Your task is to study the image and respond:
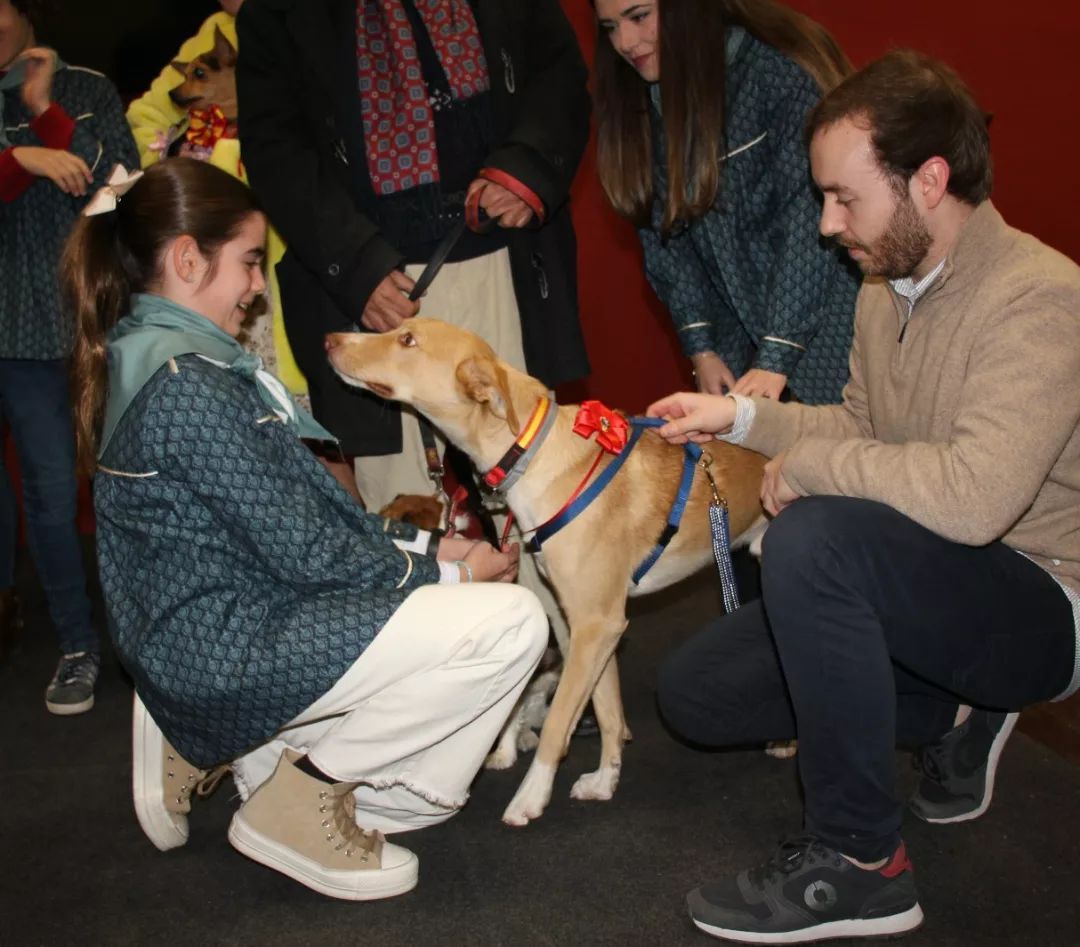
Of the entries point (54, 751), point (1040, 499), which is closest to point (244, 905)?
point (54, 751)

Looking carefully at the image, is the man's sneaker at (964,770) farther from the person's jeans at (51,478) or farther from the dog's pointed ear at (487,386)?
the person's jeans at (51,478)

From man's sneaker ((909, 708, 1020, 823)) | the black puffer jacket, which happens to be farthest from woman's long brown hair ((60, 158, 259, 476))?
man's sneaker ((909, 708, 1020, 823))

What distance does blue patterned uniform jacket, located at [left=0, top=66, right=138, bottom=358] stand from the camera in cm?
312

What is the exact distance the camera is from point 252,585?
2.09m

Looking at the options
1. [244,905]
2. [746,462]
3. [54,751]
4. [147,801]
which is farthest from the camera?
[54,751]

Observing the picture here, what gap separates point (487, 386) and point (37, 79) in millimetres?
1751

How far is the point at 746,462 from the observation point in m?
2.72

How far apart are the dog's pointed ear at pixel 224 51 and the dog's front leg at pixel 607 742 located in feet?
7.56

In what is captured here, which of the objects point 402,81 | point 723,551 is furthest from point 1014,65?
point 723,551

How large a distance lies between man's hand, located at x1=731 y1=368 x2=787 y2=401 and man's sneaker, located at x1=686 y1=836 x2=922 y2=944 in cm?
107

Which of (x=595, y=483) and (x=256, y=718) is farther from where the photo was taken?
(x=595, y=483)

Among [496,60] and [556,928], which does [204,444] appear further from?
[496,60]

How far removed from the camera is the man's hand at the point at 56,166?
9.76 feet

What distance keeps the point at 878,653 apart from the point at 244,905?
4.53 ft
